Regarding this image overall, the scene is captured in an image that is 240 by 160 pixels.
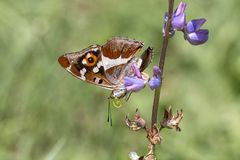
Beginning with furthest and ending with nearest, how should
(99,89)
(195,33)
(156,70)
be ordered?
(99,89) < (195,33) < (156,70)

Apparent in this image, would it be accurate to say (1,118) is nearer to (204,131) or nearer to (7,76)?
(7,76)

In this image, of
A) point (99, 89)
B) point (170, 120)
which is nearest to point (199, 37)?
point (170, 120)

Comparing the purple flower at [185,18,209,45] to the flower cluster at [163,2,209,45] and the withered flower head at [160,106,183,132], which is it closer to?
the flower cluster at [163,2,209,45]

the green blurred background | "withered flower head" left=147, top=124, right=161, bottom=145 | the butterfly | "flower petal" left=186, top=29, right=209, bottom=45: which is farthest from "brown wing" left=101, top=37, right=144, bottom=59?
the green blurred background

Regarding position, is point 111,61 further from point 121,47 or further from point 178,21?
point 178,21

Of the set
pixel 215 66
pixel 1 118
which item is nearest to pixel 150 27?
pixel 215 66

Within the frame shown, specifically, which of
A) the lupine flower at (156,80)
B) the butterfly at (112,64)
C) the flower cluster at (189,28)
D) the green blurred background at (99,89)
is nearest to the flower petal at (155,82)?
the lupine flower at (156,80)
